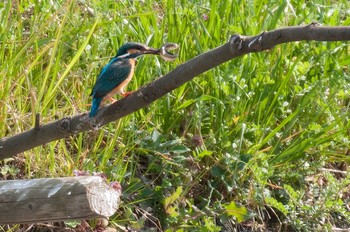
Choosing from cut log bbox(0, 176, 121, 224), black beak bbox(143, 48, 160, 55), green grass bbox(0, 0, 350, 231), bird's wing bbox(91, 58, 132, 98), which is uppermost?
black beak bbox(143, 48, 160, 55)

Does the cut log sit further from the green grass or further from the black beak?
the green grass

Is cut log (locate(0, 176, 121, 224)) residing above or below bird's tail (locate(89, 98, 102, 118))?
below

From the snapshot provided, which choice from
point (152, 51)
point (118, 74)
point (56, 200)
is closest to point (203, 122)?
point (118, 74)

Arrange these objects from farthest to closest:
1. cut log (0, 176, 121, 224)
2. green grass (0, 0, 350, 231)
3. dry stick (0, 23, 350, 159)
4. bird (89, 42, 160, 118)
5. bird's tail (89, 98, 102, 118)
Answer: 1. green grass (0, 0, 350, 231)
2. bird (89, 42, 160, 118)
3. bird's tail (89, 98, 102, 118)
4. cut log (0, 176, 121, 224)
5. dry stick (0, 23, 350, 159)

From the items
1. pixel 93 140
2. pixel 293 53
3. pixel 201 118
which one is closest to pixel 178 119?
pixel 201 118

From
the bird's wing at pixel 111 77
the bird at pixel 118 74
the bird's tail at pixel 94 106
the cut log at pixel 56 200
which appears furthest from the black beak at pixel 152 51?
the cut log at pixel 56 200

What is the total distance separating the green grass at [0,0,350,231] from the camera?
394 cm

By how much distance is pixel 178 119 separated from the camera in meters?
4.20

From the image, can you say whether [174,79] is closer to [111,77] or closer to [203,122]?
[111,77]

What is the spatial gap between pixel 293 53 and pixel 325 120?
0.37 m

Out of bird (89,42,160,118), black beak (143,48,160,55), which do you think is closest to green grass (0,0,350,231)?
bird (89,42,160,118)

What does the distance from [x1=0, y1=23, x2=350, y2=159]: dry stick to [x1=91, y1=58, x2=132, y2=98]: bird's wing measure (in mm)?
224

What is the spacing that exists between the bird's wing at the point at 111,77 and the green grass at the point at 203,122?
0.42 meters

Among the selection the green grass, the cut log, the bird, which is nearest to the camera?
the cut log
